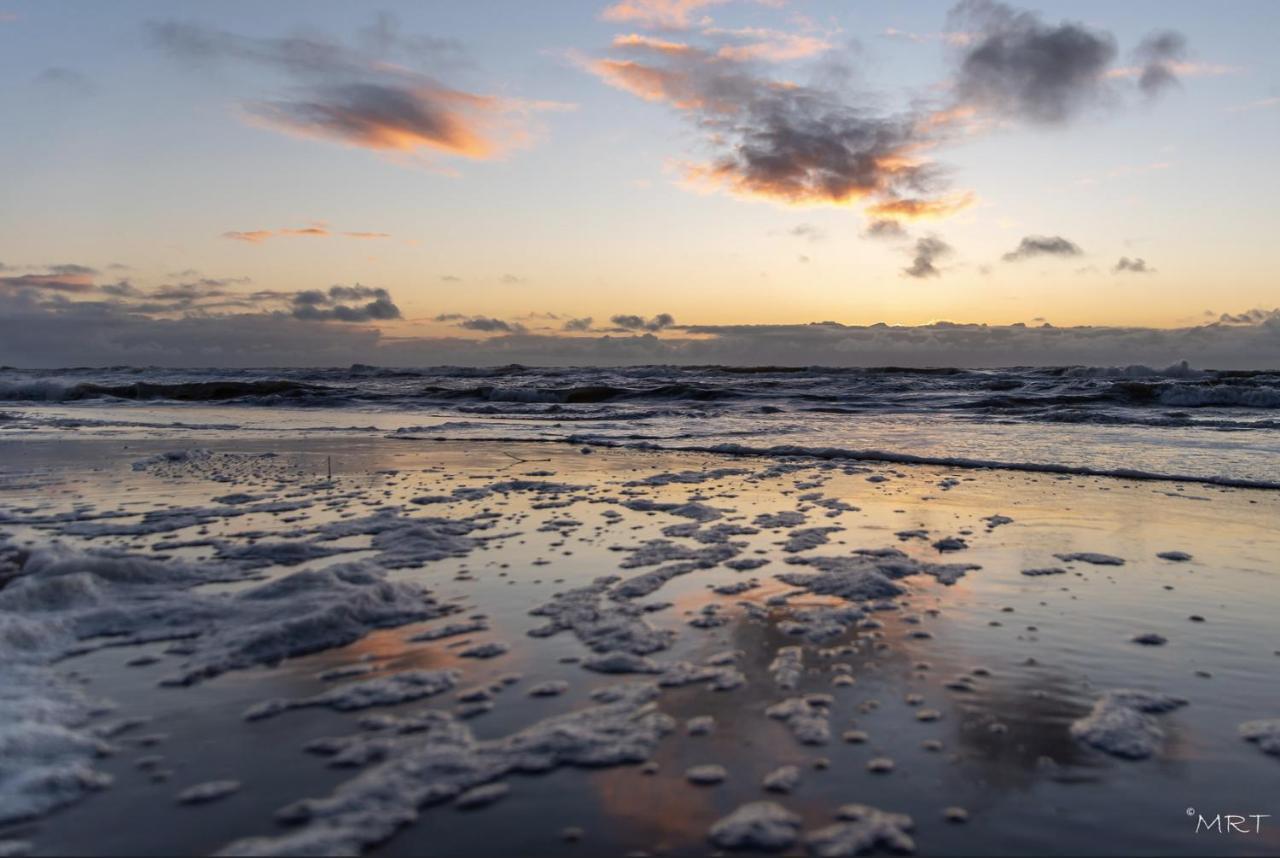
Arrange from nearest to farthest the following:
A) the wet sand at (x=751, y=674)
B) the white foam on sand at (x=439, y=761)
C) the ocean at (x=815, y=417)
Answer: the white foam on sand at (x=439, y=761) → the wet sand at (x=751, y=674) → the ocean at (x=815, y=417)

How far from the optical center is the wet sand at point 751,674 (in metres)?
2.73

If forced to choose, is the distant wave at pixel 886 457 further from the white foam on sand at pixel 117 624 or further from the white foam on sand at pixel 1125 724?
the white foam on sand at pixel 117 624

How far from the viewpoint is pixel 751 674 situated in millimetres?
3924

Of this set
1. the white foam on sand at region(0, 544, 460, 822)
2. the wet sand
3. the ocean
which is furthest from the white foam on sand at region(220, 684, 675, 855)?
the ocean

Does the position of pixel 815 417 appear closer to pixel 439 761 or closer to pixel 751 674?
pixel 751 674

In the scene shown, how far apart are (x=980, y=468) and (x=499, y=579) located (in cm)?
810

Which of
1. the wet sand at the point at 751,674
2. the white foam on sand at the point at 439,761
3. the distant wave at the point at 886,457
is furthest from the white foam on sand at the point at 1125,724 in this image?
the distant wave at the point at 886,457

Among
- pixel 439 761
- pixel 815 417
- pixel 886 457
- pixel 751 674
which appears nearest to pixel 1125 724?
pixel 751 674

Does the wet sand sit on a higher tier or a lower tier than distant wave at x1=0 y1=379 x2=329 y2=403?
lower

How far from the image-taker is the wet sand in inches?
107

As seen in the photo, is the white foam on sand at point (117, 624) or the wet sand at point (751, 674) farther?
the white foam on sand at point (117, 624)

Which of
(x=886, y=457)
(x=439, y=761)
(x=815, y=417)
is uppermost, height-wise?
(x=815, y=417)

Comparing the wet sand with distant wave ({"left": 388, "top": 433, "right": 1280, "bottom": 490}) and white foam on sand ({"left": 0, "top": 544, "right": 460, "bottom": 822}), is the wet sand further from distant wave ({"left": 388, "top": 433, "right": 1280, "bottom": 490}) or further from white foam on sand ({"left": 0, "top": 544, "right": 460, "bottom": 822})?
distant wave ({"left": 388, "top": 433, "right": 1280, "bottom": 490})

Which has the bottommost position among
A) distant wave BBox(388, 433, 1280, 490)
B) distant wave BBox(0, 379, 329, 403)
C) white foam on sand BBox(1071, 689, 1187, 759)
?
white foam on sand BBox(1071, 689, 1187, 759)
